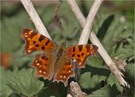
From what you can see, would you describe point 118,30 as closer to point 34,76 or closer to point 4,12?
point 34,76

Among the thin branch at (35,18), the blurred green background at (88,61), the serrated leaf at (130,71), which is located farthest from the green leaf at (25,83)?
the serrated leaf at (130,71)

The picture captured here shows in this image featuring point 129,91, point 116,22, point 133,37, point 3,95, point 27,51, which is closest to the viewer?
point 129,91

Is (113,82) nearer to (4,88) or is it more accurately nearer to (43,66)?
(43,66)

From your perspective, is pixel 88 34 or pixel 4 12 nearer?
pixel 88 34

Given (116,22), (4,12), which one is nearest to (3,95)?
(116,22)

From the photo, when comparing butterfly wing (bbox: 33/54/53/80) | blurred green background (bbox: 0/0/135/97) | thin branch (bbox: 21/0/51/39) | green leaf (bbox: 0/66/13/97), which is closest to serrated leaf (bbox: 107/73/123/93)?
blurred green background (bbox: 0/0/135/97)

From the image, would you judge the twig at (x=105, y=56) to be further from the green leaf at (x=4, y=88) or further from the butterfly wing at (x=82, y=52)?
the green leaf at (x=4, y=88)
